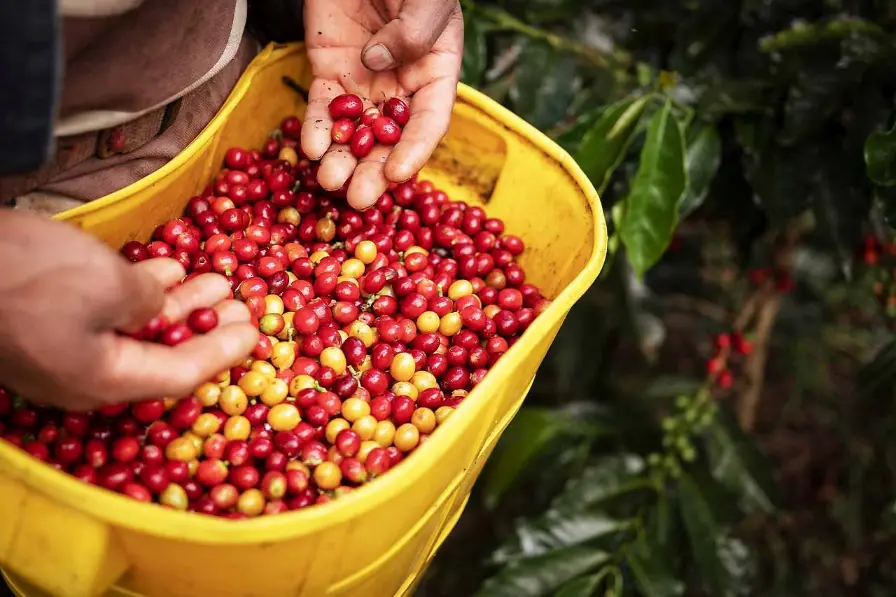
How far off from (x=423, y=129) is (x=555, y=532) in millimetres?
1104

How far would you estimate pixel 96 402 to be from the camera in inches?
46.8

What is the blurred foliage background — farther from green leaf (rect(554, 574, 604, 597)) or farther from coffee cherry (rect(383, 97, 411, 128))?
coffee cherry (rect(383, 97, 411, 128))

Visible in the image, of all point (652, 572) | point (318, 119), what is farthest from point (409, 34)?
point (652, 572)

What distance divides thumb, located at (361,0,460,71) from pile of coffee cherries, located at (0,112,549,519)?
16 cm

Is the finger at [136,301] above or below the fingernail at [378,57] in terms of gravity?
below

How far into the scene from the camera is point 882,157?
1.69m

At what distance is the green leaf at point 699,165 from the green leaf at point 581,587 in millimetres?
927

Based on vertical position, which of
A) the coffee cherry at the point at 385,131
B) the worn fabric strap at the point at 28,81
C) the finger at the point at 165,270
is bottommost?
the finger at the point at 165,270

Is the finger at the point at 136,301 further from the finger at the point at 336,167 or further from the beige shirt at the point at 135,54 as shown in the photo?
the finger at the point at 336,167

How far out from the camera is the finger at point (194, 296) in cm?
145

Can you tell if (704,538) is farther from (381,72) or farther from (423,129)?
(381,72)


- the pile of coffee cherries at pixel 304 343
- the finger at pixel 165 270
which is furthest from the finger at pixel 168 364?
the finger at pixel 165 270

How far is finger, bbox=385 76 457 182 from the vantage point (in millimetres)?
1796

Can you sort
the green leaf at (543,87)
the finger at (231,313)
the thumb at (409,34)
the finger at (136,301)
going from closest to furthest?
the finger at (136,301)
the finger at (231,313)
the thumb at (409,34)
the green leaf at (543,87)
